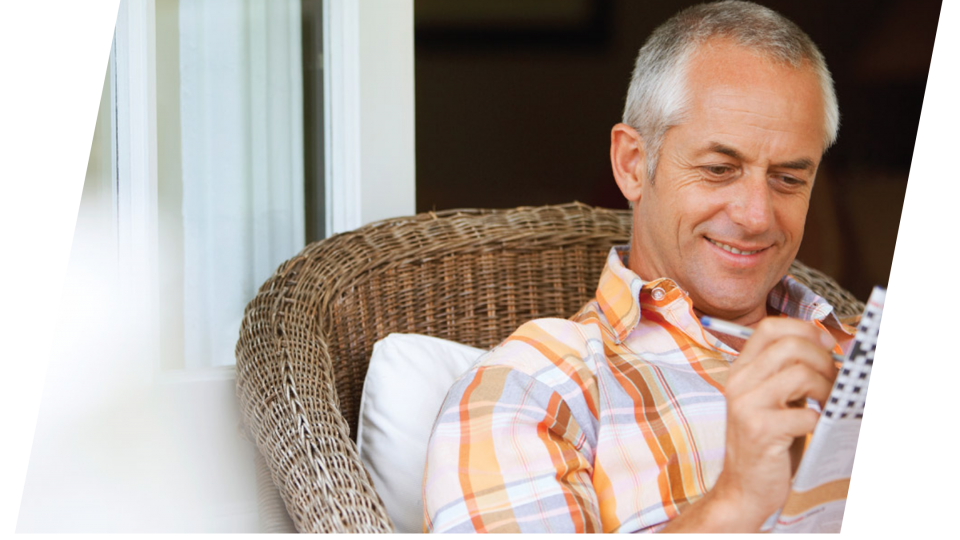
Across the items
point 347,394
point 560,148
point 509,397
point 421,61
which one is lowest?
point 347,394

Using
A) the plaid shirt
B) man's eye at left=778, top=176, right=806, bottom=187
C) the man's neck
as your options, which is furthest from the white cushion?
man's eye at left=778, top=176, right=806, bottom=187

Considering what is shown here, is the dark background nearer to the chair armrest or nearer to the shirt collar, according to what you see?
the shirt collar

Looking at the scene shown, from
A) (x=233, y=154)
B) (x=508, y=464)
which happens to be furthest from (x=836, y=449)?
(x=233, y=154)

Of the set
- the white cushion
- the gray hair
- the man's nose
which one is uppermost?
the gray hair

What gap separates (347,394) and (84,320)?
330 millimetres

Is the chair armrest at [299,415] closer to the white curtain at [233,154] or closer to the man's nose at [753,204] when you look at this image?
the white curtain at [233,154]

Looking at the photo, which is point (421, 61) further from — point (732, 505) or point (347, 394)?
Result: point (732, 505)

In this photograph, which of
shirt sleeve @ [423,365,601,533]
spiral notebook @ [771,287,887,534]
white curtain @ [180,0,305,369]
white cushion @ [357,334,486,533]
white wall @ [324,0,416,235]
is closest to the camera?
spiral notebook @ [771,287,887,534]

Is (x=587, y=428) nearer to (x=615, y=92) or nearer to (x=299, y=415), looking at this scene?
(x=299, y=415)

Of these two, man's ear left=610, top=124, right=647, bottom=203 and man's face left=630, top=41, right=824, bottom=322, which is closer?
man's face left=630, top=41, right=824, bottom=322

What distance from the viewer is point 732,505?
561mm

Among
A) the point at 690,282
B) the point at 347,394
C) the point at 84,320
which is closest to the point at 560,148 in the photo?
the point at 690,282

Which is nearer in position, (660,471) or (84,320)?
(660,471)

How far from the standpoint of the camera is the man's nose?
2.51 ft
